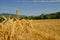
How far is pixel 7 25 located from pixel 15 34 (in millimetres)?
192

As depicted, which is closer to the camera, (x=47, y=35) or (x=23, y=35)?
(x=23, y=35)

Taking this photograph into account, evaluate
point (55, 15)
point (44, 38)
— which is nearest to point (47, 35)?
point (44, 38)

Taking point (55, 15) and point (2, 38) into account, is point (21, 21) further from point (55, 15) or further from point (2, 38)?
point (55, 15)

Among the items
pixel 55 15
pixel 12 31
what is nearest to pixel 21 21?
pixel 12 31

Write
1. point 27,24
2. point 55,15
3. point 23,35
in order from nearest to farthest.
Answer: point 23,35, point 27,24, point 55,15

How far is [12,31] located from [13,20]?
0.85ft

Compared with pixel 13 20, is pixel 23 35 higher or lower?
lower

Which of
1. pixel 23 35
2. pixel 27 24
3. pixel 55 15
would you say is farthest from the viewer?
pixel 55 15

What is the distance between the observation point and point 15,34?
3250 millimetres

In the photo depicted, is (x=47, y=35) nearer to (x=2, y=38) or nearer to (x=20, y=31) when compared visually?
(x=20, y=31)

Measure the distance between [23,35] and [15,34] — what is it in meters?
0.12

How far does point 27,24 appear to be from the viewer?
349 cm

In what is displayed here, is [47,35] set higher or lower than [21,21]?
lower

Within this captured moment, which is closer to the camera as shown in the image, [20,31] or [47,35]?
[20,31]
